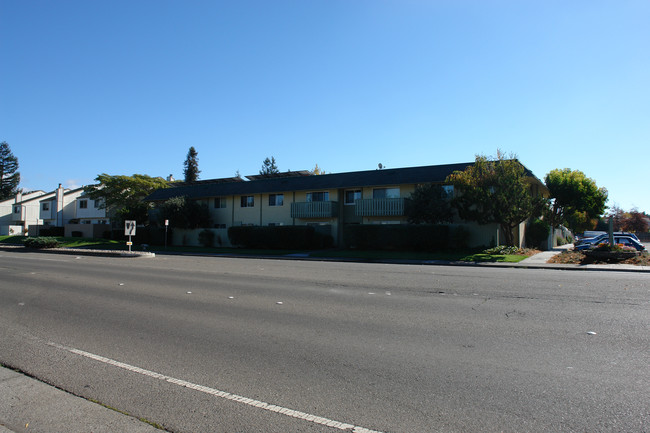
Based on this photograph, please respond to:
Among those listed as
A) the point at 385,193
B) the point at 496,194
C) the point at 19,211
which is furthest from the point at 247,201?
the point at 19,211

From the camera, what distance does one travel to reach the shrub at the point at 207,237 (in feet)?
124

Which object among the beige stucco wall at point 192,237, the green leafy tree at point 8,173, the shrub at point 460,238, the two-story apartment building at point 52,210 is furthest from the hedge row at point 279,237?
the green leafy tree at point 8,173

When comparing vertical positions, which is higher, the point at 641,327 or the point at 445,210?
the point at 445,210

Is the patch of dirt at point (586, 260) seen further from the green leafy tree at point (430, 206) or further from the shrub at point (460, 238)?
the green leafy tree at point (430, 206)

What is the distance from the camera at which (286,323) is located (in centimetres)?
739

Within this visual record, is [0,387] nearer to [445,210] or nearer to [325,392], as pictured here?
[325,392]

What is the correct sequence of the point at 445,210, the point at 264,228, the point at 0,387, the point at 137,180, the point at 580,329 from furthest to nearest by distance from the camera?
the point at 137,180 < the point at 264,228 < the point at 445,210 < the point at 580,329 < the point at 0,387

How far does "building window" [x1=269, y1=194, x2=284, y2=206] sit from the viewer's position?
37.6 m

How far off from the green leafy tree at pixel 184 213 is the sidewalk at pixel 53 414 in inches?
1384

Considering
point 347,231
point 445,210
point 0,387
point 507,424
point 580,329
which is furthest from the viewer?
point 347,231

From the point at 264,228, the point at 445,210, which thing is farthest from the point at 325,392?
the point at 264,228

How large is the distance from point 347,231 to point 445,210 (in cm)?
718

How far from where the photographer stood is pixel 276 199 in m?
37.9

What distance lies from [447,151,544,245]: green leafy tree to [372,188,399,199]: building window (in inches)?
240
